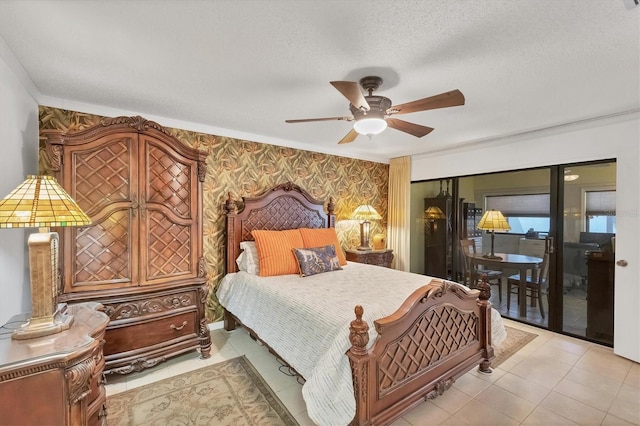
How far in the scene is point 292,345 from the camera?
2078 mm

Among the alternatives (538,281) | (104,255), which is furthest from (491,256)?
(104,255)

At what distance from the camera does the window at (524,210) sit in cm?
360

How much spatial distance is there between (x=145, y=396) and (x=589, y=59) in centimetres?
405

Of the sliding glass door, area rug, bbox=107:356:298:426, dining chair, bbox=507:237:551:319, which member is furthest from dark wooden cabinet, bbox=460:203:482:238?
area rug, bbox=107:356:298:426

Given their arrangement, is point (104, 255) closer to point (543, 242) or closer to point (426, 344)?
point (426, 344)

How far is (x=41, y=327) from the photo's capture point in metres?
1.46

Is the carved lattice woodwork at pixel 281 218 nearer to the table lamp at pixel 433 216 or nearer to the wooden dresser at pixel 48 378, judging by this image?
the table lamp at pixel 433 216

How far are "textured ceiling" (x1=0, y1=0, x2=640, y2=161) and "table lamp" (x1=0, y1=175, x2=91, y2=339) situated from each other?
3.13ft

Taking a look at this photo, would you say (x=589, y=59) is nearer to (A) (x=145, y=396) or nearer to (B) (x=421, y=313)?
(B) (x=421, y=313)

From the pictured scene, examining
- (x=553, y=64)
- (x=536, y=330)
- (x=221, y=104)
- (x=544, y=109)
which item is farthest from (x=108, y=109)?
(x=536, y=330)

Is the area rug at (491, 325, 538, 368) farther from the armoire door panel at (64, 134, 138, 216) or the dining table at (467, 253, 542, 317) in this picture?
the armoire door panel at (64, 134, 138, 216)

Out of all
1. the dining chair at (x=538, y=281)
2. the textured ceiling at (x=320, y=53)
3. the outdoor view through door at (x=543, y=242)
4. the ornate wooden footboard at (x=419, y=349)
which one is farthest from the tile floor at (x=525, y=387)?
the textured ceiling at (x=320, y=53)

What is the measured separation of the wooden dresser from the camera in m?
1.22

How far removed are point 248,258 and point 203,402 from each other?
142 centimetres
